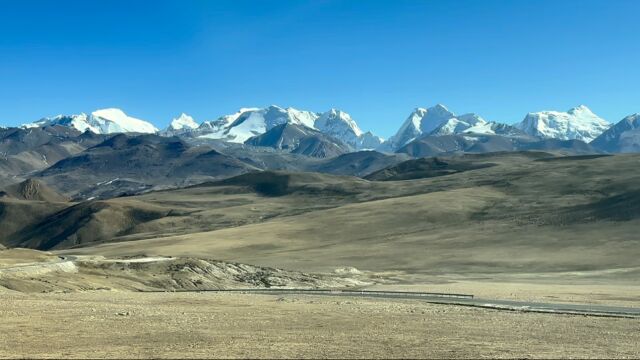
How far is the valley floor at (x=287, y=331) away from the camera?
109 feet

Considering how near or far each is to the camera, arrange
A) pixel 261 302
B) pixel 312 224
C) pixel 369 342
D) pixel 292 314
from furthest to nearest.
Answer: pixel 312 224
pixel 261 302
pixel 292 314
pixel 369 342

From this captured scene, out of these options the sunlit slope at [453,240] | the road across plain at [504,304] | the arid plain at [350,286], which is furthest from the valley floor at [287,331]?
the sunlit slope at [453,240]

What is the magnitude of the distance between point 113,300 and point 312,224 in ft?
427

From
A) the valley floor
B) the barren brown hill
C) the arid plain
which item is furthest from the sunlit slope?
the valley floor

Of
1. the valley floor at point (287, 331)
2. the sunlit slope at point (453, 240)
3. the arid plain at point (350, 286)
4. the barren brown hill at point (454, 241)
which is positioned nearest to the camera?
the valley floor at point (287, 331)

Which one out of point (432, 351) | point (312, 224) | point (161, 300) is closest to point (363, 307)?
point (161, 300)

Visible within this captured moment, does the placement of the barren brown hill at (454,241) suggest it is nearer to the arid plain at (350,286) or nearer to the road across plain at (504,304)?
the arid plain at (350,286)

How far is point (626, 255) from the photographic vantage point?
12069cm

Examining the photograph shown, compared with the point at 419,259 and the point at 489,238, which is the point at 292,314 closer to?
the point at 419,259

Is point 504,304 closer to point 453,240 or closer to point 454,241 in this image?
point 454,241

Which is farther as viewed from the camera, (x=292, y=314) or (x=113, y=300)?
(x=113, y=300)

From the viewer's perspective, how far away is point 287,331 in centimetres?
4075

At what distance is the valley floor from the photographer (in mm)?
33312

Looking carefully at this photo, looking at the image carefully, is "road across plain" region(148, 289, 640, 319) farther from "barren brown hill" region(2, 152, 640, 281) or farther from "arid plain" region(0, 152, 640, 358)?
"barren brown hill" region(2, 152, 640, 281)
